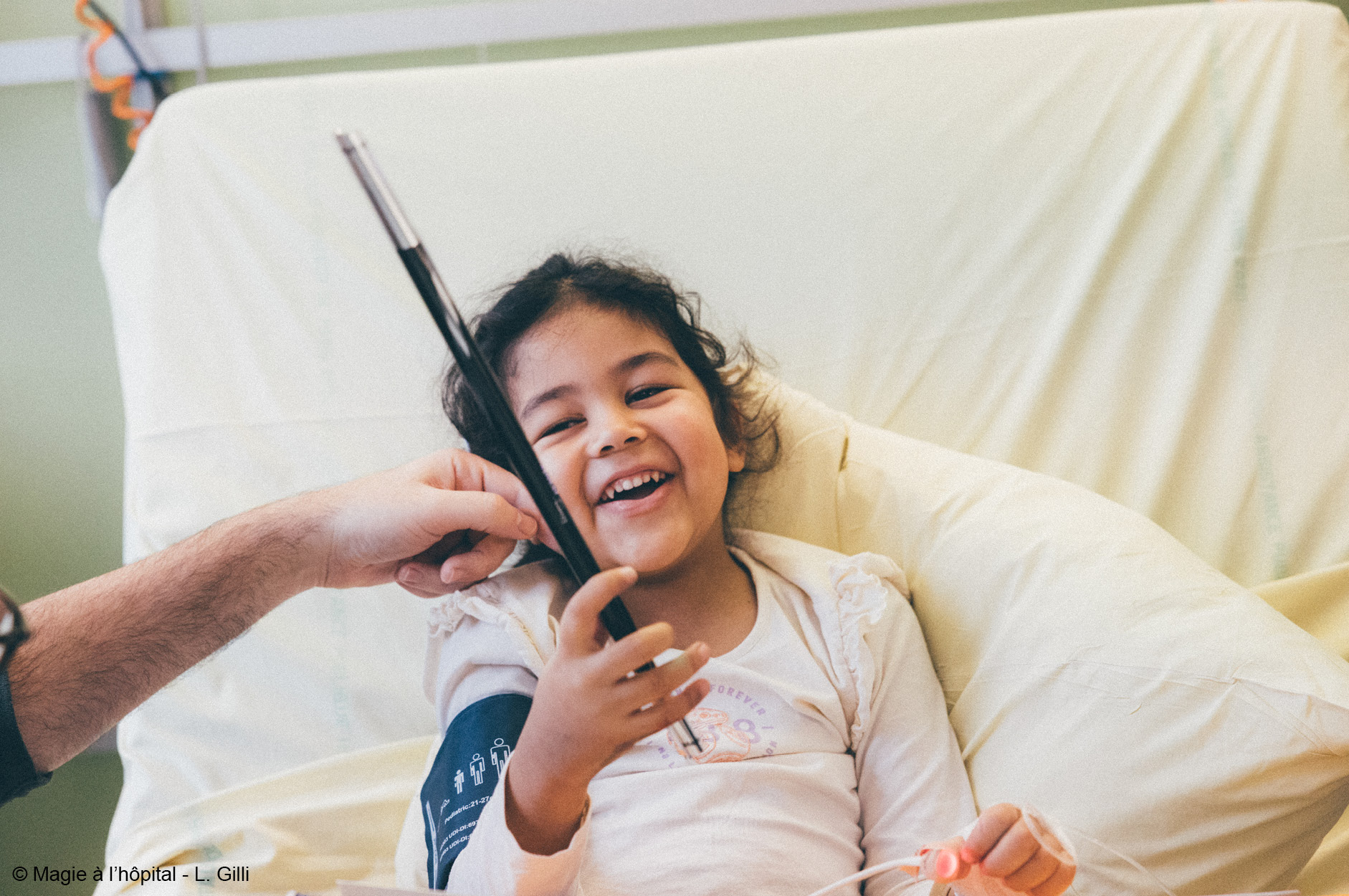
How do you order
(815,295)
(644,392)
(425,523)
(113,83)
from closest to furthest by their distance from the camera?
(425,523) < (644,392) < (815,295) < (113,83)

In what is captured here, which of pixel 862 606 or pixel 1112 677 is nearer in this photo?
pixel 1112 677

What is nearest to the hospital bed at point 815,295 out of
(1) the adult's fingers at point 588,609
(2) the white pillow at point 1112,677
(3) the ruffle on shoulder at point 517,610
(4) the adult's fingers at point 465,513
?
(2) the white pillow at point 1112,677

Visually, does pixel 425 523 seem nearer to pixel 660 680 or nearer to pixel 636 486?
pixel 636 486

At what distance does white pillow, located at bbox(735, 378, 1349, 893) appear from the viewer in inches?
25.0

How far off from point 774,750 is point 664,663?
0.64ft

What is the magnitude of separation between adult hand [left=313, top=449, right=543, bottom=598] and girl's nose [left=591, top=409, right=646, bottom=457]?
0.24 ft

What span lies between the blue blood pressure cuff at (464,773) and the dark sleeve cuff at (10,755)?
0.84 feet

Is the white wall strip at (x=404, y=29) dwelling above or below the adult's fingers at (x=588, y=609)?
above

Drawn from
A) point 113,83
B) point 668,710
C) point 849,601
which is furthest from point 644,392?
point 113,83

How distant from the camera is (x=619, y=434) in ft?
2.52

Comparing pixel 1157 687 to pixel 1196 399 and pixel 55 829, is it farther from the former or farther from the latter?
pixel 55 829

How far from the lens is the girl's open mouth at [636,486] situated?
79 centimetres

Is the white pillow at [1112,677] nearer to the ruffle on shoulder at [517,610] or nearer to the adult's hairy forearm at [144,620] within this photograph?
the ruffle on shoulder at [517,610]

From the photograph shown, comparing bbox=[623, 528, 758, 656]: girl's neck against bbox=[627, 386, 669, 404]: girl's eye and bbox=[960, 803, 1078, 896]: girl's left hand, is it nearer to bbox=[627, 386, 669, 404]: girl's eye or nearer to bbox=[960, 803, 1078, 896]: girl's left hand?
bbox=[627, 386, 669, 404]: girl's eye
